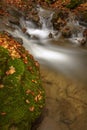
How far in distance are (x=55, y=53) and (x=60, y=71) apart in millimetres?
1848

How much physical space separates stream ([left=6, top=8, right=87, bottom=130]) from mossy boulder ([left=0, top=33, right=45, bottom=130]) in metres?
0.47

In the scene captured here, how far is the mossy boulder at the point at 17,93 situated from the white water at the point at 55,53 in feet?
7.35

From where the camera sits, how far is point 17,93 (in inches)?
172

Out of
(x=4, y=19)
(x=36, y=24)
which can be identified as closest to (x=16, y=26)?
(x=4, y=19)

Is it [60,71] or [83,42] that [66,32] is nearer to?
[83,42]

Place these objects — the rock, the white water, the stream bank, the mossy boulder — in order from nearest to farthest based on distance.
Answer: the mossy boulder → the stream bank → the white water → the rock

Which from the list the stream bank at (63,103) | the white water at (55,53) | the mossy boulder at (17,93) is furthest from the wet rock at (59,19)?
the mossy boulder at (17,93)

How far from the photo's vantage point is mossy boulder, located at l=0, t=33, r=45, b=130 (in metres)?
4.14

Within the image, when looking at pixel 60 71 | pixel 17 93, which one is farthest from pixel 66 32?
pixel 17 93

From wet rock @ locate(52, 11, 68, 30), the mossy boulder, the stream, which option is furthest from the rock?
the mossy boulder

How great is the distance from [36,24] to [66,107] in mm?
6758

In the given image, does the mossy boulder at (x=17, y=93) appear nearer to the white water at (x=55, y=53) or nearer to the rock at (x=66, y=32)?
the white water at (x=55, y=53)

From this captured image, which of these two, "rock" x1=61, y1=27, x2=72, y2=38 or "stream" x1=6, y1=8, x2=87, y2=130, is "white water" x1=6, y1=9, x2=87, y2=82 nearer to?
"stream" x1=6, y1=8, x2=87, y2=130

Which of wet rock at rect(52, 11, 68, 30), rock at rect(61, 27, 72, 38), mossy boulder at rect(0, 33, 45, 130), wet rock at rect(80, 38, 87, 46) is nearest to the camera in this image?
mossy boulder at rect(0, 33, 45, 130)
